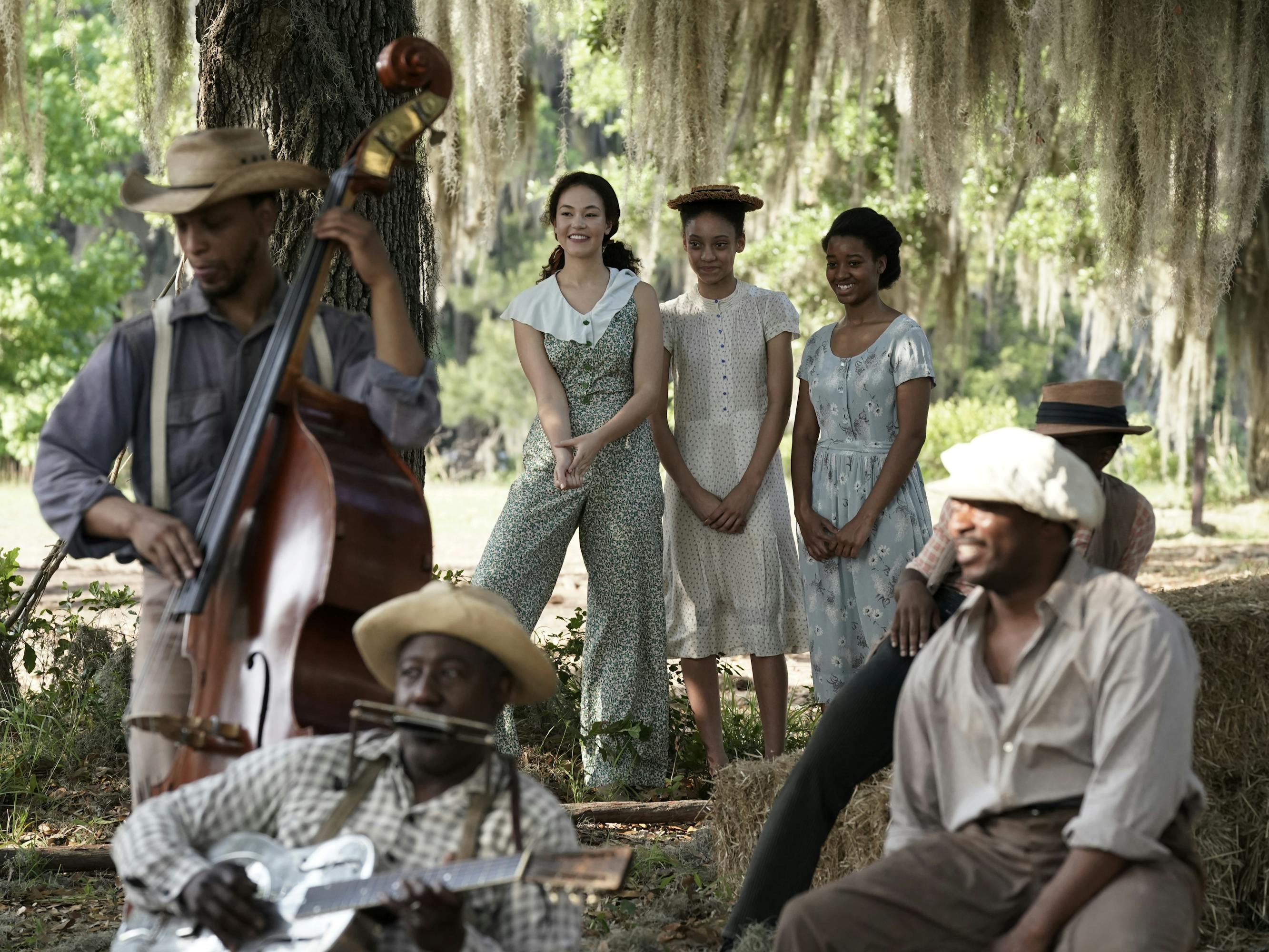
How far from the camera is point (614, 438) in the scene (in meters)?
4.80

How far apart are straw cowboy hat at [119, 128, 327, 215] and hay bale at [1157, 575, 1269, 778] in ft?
8.18

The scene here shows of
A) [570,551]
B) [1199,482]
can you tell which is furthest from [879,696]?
[1199,482]

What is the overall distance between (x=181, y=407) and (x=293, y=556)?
477 millimetres

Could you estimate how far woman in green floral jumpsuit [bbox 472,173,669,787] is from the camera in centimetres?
488

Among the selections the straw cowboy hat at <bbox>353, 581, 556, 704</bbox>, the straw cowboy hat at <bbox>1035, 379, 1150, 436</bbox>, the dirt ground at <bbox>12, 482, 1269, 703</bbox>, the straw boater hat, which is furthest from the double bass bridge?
the dirt ground at <bbox>12, 482, 1269, 703</bbox>

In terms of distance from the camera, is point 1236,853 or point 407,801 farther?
point 1236,853

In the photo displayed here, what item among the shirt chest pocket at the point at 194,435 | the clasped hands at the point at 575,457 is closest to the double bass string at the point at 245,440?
the shirt chest pocket at the point at 194,435

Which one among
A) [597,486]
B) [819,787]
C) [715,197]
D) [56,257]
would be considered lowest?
[819,787]

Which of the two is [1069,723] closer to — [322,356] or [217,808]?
[217,808]

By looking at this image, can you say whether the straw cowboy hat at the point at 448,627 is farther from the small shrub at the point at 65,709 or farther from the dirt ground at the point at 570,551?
the dirt ground at the point at 570,551

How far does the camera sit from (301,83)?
474cm

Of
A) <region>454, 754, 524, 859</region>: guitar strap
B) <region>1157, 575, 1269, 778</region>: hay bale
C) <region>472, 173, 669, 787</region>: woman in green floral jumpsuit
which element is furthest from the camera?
<region>472, 173, 669, 787</region>: woman in green floral jumpsuit

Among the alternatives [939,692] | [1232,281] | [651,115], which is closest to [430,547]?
[939,692]

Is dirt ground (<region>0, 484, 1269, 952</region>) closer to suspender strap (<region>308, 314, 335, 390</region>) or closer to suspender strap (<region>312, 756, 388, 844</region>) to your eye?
suspender strap (<region>312, 756, 388, 844</region>)
